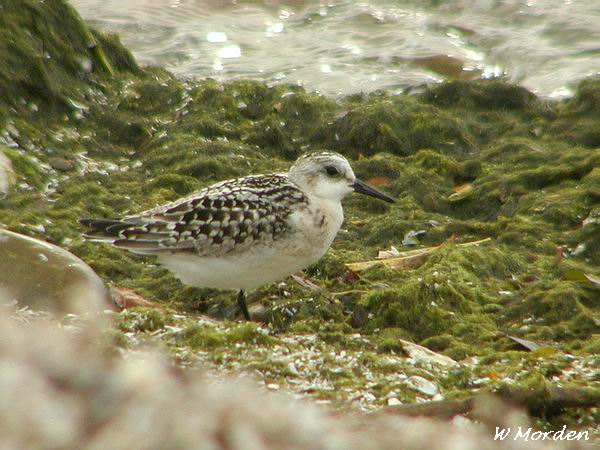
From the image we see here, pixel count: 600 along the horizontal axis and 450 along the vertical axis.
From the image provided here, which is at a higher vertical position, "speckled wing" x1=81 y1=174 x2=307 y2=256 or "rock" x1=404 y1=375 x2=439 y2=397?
"speckled wing" x1=81 y1=174 x2=307 y2=256

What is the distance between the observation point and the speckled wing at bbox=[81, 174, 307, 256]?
21.4 feet

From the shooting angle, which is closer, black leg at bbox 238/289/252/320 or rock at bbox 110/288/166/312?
rock at bbox 110/288/166/312

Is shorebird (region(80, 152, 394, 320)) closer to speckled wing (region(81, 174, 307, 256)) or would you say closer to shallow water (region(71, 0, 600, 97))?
speckled wing (region(81, 174, 307, 256))

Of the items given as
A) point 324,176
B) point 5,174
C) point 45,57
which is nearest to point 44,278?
point 324,176

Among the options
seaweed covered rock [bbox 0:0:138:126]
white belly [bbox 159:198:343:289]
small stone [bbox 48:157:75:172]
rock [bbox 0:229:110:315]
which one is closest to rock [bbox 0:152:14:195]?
small stone [bbox 48:157:75:172]

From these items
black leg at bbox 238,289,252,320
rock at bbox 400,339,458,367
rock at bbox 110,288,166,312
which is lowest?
black leg at bbox 238,289,252,320

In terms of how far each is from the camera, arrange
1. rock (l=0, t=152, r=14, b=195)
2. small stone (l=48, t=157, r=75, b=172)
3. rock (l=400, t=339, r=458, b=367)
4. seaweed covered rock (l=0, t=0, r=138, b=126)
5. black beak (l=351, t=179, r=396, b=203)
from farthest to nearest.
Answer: seaweed covered rock (l=0, t=0, r=138, b=126)
small stone (l=48, t=157, r=75, b=172)
rock (l=0, t=152, r=14, b=195)
black beak (l=351, t=179, r=396, b=203)
rock (l=400, t=339, r=458, b=367)

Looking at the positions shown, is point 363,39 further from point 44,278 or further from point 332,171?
point 44,278

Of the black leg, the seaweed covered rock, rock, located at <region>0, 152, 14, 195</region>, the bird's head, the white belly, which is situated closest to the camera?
the white belly

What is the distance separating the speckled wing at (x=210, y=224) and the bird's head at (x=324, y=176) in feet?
0.77

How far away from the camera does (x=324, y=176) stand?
7109 mm

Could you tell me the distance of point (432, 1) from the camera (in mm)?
13188

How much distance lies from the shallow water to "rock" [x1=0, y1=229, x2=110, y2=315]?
197 inches

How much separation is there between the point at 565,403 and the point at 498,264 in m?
2.36
